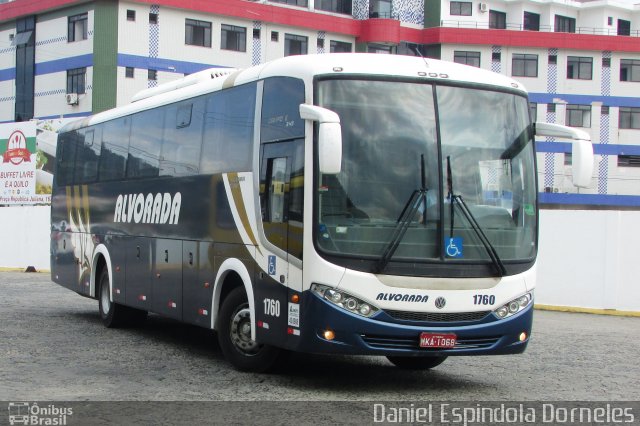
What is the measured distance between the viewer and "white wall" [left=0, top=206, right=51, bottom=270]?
1252 inches

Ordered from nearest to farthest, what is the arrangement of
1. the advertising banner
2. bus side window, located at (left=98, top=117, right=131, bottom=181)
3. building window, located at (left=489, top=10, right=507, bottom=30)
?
bus side window, located at (left=98, top=117, right=131, bottom=181)
the advertising banner
building window, located at (left=489, top=10, right=507, bottom=30)

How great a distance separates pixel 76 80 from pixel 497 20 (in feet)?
98.5

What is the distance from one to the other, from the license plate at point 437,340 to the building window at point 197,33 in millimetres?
46887

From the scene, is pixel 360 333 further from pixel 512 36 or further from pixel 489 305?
pixel 512 36

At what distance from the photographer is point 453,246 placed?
9.68 metres

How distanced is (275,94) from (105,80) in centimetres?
4326

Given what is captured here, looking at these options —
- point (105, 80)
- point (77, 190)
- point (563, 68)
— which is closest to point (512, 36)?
point (563, 68)

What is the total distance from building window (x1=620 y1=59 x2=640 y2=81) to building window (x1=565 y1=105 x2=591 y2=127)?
11.9ft

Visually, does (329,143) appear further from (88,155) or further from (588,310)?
(588,310)

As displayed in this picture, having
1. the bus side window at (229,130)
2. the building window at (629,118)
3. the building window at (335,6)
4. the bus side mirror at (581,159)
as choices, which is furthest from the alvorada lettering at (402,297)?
the building window at (629,118)

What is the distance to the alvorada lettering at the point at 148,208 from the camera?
12.9 meters

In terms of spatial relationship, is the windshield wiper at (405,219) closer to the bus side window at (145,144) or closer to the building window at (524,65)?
the bus side window at (145,144)

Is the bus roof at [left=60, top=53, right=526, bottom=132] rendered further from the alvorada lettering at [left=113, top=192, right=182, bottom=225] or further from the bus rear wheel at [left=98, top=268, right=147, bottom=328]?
the bus rear wheel at [left=98, top=268, right=147, bottom=328]

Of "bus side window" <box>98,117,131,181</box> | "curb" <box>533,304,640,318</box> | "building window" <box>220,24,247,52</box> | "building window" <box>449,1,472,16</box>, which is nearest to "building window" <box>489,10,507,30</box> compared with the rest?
"building window" <box>449,1,472,16</box>
